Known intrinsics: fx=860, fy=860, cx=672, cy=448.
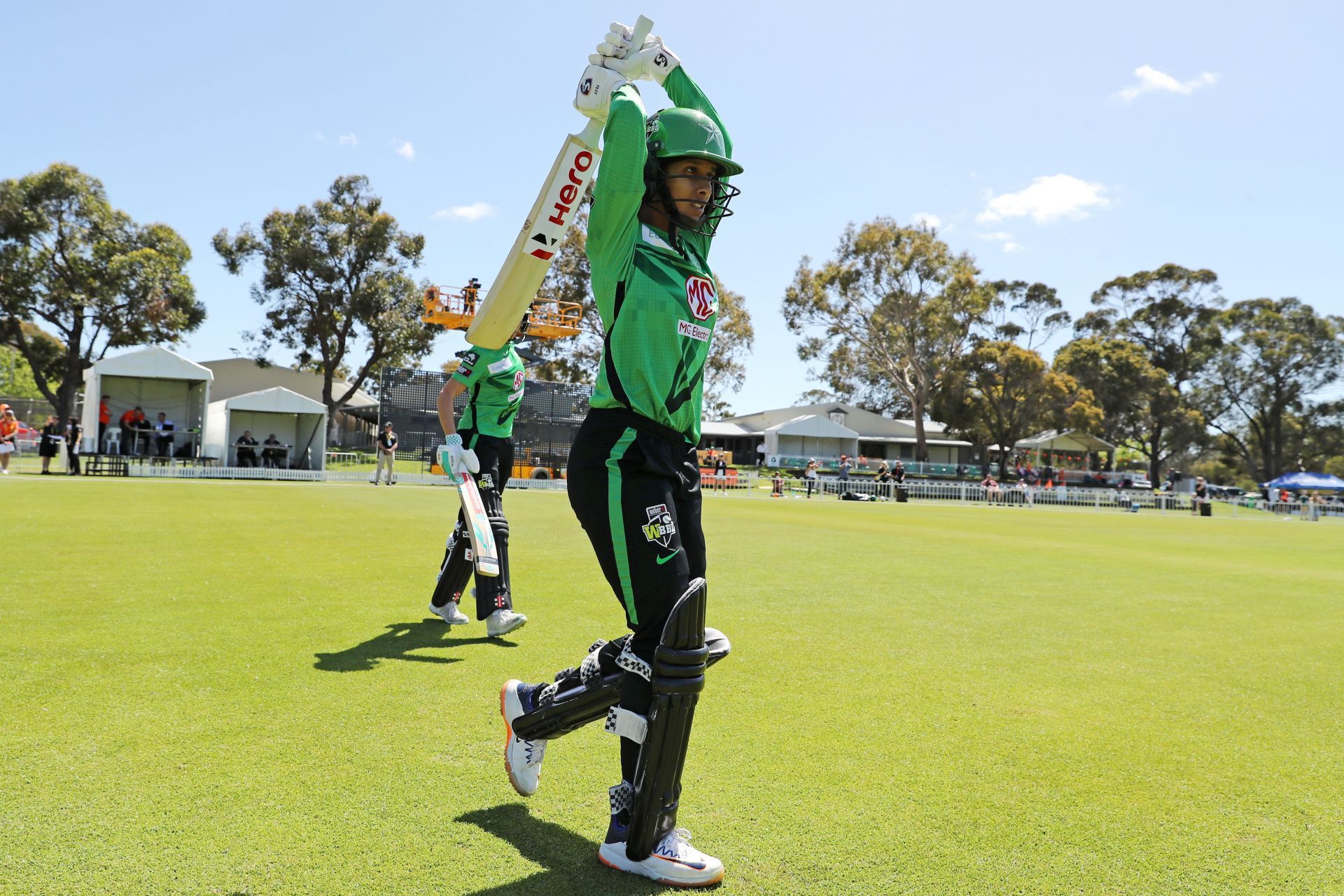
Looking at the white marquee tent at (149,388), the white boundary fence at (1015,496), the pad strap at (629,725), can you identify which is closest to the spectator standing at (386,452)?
the white boundary fence at (1015,496)

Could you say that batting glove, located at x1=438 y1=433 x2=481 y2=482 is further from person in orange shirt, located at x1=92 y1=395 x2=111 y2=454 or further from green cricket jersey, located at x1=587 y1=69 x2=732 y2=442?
person in orange shirt, located at x1=92 y1=395 x2=111 y2=454

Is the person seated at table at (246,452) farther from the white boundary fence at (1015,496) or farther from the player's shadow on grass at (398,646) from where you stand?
the player's shadow on grass at (398,646)

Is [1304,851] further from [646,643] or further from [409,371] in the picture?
[409,371]

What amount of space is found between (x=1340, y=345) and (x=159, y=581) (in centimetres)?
8694

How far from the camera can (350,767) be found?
11.4 ft

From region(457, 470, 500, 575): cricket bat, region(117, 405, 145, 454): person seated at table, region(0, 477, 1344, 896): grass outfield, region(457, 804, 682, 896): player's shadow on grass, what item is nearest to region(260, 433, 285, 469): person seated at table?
region(117, 405, 145, 454): person seated at table

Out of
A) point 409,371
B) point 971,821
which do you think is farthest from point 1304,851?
point 409,371

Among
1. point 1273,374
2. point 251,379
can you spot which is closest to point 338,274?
point 251,379

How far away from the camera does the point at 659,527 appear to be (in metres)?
2.97

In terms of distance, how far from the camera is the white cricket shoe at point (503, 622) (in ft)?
19.6

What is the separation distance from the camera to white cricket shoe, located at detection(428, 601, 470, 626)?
666cm

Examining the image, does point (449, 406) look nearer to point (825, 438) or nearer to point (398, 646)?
point (398, 646)

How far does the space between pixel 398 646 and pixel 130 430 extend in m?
33.0

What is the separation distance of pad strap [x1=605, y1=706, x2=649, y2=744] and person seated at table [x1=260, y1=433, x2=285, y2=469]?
35995mm
